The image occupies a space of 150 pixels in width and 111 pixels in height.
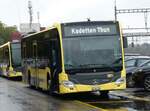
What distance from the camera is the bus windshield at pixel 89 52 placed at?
65.8ft

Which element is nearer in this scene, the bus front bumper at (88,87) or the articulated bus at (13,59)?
the bus front bumper at (88,87)

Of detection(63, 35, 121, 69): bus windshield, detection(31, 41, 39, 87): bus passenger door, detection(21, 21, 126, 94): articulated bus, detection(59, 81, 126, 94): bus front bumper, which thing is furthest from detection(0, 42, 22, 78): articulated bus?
detection(59, 81, 126, 94): bus front bumper

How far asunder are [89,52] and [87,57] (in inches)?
8.3

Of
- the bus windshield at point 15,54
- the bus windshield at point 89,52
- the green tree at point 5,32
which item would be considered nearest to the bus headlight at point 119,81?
the bus windshield at point 89,52

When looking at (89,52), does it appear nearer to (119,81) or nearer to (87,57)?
(87,57)

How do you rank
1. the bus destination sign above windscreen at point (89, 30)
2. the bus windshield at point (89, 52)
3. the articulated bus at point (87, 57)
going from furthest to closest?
the bus destination sign above windscreen at point (89, 30) → the bus windshield at point (89, 52) → the articulated bus at point (87, 57)

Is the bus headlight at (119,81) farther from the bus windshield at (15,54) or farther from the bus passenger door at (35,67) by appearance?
the bus windshield at (15,54)

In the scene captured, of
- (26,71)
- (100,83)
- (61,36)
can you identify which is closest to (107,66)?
(100,83)

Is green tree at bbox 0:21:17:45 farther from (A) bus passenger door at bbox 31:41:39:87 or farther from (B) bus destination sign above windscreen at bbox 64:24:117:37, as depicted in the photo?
(B) bus destination sign above windscreen at bbox 64:24:117:37

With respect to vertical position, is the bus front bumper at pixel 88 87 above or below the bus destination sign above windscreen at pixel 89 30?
below

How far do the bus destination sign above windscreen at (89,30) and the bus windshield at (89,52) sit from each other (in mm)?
178

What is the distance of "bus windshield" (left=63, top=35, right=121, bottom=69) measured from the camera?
65.8ft

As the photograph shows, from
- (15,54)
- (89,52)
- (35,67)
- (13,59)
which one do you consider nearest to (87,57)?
(89,52)

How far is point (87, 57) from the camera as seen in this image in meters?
20.1
